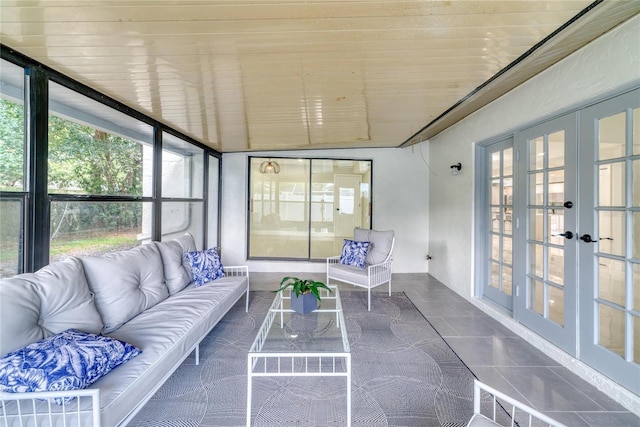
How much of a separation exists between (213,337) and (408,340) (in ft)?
6.31

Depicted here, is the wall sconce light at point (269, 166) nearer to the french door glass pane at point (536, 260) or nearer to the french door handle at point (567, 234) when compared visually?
the french door glass pane at point (536, 260)

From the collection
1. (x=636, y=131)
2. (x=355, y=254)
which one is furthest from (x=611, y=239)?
(x=355, y=254)

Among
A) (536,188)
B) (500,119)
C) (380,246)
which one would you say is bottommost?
(380,246)

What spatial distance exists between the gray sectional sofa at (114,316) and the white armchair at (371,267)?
1607mm

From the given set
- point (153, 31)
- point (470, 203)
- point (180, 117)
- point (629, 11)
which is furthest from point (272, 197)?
point (629, 11)

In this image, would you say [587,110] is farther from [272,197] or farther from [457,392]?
[272,197]

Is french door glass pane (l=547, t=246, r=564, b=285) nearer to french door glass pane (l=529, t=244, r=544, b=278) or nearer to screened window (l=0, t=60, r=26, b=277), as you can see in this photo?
french door glass pane (l=529, t=244, r=544, b=278)

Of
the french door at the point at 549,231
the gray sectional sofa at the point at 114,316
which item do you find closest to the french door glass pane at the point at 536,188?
the french door at the point at 549,231

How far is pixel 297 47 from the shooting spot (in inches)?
69.1

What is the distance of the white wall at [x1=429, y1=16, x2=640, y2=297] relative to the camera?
5.93 ft

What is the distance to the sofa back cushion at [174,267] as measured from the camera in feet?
8.84

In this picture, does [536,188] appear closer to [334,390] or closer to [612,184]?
[612,184]

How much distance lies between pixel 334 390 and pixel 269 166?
4172mm

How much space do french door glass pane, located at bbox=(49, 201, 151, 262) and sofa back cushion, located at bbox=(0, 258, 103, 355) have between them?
0.41 meters
